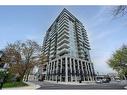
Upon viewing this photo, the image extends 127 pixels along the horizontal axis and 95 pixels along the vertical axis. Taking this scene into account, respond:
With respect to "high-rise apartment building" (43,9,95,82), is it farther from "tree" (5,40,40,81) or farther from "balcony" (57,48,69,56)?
"tree" (5,40,40,81)

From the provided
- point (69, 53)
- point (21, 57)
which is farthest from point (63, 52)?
point (21, 57)

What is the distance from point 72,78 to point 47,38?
74.7 feet

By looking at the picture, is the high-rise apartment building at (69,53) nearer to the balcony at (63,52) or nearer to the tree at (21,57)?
the balcony at (63,52)

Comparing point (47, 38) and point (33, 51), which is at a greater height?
point (47, 38)

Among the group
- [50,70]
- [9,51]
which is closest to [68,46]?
[50,70]

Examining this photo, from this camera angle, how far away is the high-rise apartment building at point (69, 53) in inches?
1962

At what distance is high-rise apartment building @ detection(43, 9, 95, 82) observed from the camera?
49.8 m

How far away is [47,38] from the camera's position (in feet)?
222

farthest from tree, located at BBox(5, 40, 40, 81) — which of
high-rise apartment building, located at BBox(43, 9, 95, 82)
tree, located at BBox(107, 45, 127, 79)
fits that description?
high-rise apartment building, located at BBox(43, 9, 95, 82)

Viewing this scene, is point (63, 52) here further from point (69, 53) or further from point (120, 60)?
point (120, 60)

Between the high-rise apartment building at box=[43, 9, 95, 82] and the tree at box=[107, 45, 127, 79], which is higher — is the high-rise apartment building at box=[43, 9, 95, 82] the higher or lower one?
the higher one

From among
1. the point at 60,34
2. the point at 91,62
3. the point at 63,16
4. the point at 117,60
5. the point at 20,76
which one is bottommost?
the point at 20,76
